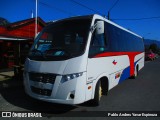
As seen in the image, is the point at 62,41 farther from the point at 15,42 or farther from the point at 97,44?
the point at 15,42

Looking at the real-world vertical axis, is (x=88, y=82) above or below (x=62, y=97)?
above

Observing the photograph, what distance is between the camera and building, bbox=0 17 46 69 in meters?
14.3

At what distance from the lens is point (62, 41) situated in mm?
5773

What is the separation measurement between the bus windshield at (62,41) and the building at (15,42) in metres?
7.27

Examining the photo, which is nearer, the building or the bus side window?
A: the bus side window

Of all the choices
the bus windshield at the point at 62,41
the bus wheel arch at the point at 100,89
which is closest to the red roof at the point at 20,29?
the bus windshield at the point at 62,41

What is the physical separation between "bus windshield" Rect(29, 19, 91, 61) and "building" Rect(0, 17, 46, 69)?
7.27 metres

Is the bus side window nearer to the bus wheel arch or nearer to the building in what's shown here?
the bus wheel arch

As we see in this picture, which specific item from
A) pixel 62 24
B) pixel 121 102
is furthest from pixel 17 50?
pixel 121 102

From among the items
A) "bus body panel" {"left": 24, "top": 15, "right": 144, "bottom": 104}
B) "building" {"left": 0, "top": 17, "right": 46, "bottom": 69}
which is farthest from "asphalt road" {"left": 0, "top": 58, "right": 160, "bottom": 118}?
"building" {"left": 0, "top": 17, "right": 46, "bottom": 69}

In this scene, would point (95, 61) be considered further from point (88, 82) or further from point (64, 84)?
point (64, 84)

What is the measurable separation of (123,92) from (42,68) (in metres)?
4.14

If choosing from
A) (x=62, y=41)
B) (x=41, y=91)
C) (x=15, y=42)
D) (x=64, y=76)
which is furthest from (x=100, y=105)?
(x=15, y=42)

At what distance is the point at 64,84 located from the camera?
16.2 feet
